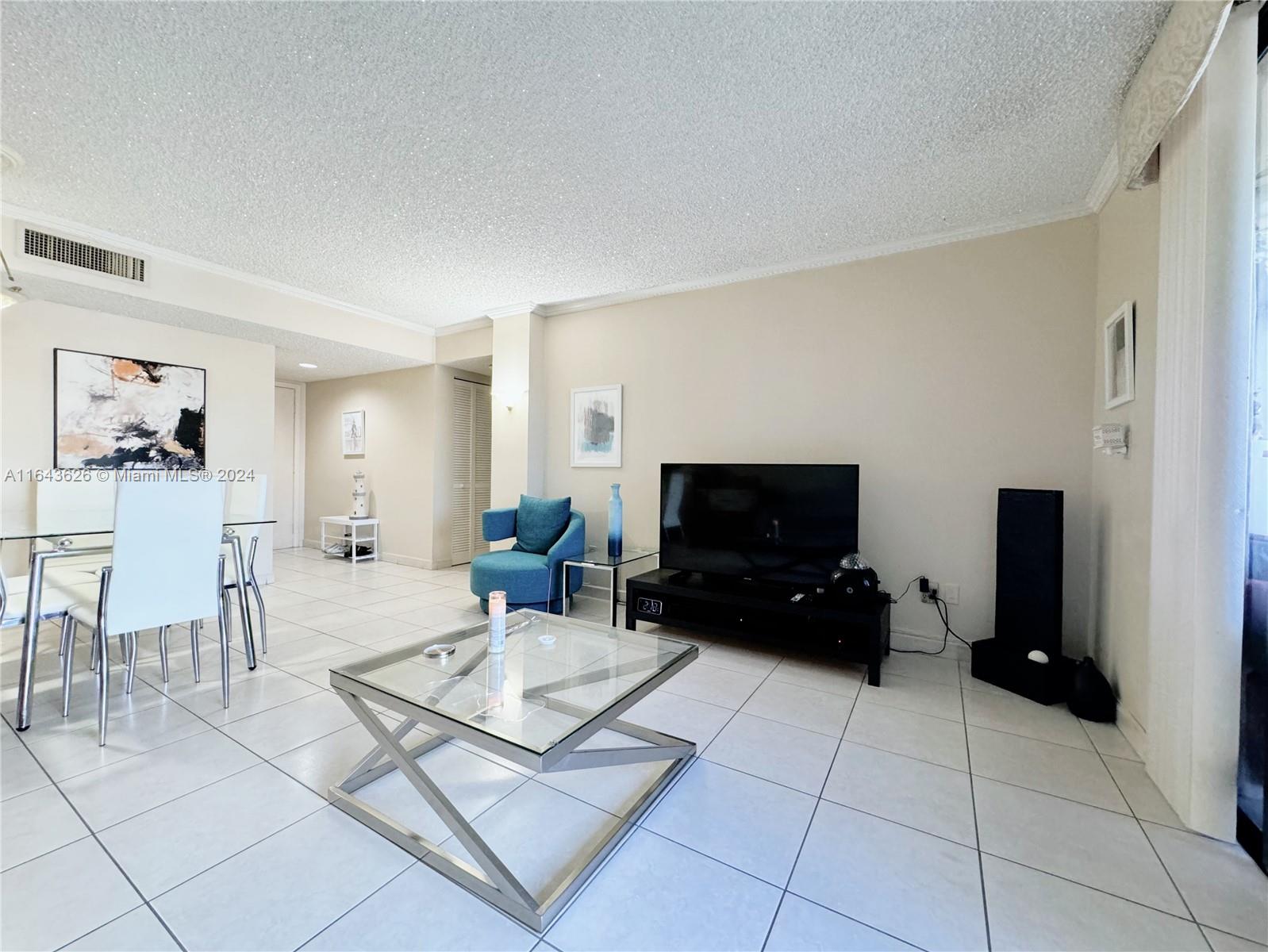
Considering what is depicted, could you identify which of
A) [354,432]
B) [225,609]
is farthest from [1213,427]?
[354,432]

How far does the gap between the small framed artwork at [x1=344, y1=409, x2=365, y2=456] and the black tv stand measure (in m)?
4.50

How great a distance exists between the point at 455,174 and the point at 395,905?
285 cm

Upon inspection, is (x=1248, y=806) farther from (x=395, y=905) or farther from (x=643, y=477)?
(x=643, y=477)

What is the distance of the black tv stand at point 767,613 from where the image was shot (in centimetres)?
263

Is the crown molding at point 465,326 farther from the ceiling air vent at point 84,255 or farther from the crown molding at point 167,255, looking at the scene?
the ceiling air vent at point 84,255

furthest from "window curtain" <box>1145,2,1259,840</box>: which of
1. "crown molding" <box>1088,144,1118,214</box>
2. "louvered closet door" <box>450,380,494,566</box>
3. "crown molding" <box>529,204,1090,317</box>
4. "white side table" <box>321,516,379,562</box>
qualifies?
"white side table" <box>321,516,379,562</box>

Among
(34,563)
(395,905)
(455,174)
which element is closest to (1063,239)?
(455,174)

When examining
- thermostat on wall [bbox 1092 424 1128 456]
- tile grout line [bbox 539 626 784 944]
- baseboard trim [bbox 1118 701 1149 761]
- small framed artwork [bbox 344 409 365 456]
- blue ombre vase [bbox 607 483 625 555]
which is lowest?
tile grout line [bbox 539 626 784 944]

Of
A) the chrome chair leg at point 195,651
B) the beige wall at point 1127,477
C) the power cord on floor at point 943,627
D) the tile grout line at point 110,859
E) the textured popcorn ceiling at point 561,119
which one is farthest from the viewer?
the power cord on floor at point 943,627

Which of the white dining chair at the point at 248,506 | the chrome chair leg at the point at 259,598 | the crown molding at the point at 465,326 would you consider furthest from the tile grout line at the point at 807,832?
the crown molding at the point at 465,326

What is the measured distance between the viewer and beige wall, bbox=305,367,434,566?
558 centimetres

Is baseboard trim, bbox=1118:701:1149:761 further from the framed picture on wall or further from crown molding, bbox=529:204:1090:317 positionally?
the framed picture on wall

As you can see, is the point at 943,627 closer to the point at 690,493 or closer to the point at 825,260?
the point at 690,493

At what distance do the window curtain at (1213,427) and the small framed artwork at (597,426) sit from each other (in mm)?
3214
